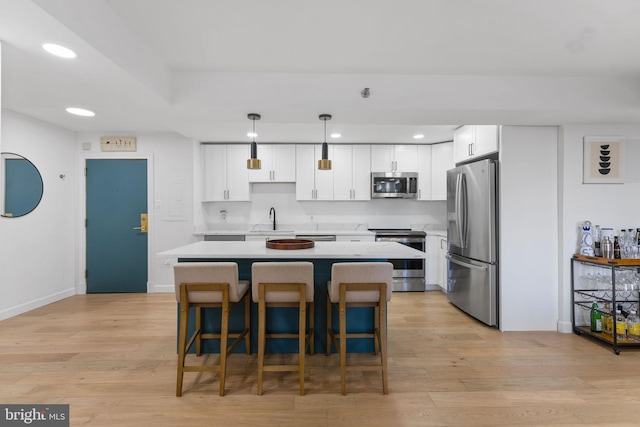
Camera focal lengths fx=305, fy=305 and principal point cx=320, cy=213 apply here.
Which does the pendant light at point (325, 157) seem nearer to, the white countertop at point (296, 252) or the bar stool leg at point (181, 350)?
the white countertop at point (296, 252)

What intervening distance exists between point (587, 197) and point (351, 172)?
294 centimetres

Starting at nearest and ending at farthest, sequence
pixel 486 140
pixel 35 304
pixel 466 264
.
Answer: pixel 486 140 → pixel 466 264 → pixel 35 304

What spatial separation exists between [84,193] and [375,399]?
4.71m

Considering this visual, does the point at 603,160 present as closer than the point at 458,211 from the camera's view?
Yes

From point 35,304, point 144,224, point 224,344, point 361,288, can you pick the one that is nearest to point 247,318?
point 224,344

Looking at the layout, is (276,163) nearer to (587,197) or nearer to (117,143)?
(117,143)

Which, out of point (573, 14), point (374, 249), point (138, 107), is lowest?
point (374, 249)

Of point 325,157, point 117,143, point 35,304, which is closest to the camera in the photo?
point 325,157

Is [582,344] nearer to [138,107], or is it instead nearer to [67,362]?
[67,362]

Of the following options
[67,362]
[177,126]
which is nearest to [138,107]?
[177,126]

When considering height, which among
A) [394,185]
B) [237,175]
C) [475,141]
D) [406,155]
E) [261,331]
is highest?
[406,155]

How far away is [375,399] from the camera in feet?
6.66

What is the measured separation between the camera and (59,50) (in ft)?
6.00

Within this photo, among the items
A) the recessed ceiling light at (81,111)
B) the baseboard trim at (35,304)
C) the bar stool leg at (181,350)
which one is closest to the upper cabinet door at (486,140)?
the bar stool leg at (181,350)
